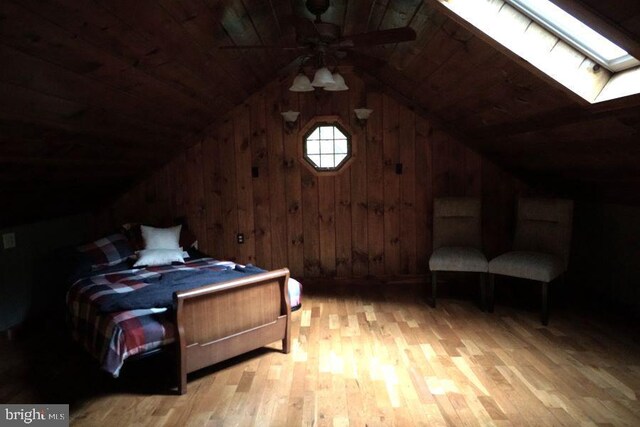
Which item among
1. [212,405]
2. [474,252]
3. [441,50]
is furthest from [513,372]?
[441,50]

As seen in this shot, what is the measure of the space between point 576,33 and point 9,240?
13.1 feet

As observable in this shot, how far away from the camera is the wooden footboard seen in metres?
2.64

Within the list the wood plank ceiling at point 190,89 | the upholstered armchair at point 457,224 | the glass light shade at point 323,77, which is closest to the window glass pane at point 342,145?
the wood plank ceiling at point 190,89

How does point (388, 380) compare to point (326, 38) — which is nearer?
point (326, 38)

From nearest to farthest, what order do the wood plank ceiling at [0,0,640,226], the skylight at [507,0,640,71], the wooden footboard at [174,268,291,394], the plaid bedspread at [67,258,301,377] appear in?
1. the wood plank ceiling at [0,0,640,226]
2. the skylight at [507,0,640,71]
3. the plaid bedspread at [67,258,301,377]
4. the wooden footboard at [174,268,291,394]

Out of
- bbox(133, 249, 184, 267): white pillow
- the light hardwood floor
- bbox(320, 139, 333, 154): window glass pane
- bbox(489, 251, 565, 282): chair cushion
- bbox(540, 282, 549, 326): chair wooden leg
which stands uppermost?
bbox(320, 139, 333, 154): window glass pane

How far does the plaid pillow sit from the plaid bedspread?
1.68 feet

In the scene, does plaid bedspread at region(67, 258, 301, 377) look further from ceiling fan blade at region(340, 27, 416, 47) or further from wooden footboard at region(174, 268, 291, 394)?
ceiling fan blade at region(340, 27, 416, 47)

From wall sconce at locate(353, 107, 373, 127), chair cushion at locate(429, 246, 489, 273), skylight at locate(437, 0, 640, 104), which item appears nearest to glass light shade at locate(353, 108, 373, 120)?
wall sconce at locate(353, 107, 373, 127)

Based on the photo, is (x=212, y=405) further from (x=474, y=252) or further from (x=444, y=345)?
(x=474, y=252)

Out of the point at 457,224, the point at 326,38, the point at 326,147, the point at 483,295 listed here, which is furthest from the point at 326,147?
the point at 326,38

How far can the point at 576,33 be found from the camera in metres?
2.30

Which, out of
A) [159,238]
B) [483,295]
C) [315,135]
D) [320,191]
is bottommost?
[483,295]

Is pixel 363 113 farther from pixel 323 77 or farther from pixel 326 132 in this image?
pixel 323 77
